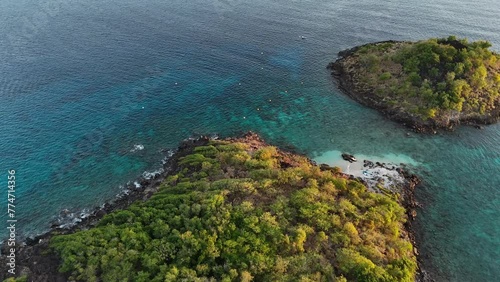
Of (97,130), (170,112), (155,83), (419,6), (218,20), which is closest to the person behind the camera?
(97,130)

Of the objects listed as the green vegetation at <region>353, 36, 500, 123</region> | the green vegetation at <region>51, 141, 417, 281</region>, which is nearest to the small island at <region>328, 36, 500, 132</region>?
the green vegetation at <region>353, 36, 500, 123</region>

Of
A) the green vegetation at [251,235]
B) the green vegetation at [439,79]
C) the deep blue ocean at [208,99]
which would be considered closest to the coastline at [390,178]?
the deep blue ocean at [208,99]

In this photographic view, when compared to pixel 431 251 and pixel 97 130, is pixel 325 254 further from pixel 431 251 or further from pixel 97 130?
pixel 97 130

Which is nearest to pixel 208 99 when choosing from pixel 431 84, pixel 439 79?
pixel 431 84

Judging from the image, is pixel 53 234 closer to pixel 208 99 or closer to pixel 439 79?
pixel 208 99

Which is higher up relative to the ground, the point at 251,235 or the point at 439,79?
the point at 439,79

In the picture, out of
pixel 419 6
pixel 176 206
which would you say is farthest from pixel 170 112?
pixel 419 6

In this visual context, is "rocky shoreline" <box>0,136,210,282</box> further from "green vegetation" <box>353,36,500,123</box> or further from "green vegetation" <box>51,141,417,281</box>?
"green vegetation" <box>353,36,500,123</box>
